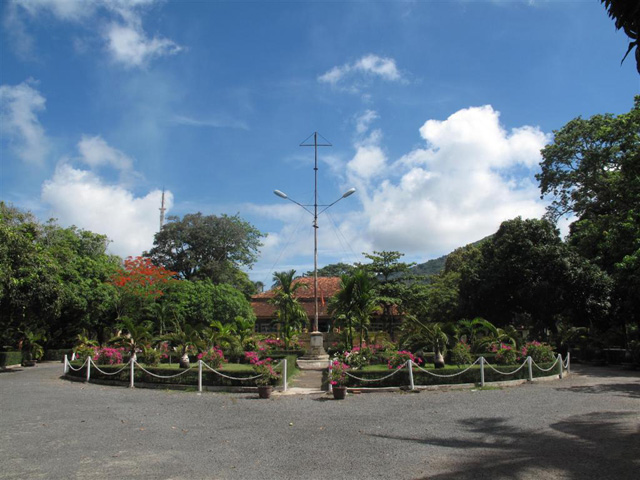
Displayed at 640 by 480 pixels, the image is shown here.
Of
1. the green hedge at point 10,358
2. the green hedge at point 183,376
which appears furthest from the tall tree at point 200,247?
the green hedge at point 183,376

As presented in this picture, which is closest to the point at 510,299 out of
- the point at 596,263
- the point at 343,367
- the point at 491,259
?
the point at 491,259

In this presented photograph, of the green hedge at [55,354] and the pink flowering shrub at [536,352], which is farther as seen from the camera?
the green hedge at [55,354]

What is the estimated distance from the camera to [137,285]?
2803cm

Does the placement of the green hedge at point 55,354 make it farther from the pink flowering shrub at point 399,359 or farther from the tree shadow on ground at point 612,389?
the tree shadow on ground at point 612,389

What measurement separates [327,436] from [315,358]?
1436cm

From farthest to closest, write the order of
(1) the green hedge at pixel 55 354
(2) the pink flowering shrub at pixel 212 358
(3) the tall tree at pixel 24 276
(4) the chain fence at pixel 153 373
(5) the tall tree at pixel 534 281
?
(1) the green hedge at pixel 55 354 → (5) the tall tree at pixel 534 281 → (3) the tall tree at pixel 24 276 → (2) the pink flowering shrub at pixel 212 358 → (4) the chain fence at pixel 153 373

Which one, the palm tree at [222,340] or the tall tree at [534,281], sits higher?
the tall tree at [534,281]

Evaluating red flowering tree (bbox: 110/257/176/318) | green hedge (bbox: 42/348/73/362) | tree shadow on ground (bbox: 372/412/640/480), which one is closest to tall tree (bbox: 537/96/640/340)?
tree shadow on ground (bbox: 372/412/640/480)

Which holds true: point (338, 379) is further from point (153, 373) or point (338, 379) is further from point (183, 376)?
point (153, 373)

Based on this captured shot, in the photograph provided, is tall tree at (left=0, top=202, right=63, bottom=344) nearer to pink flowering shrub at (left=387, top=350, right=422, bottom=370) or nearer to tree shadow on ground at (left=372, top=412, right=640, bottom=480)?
pink flowering shrub at (left=387, top=350, right=422, bottom=370)

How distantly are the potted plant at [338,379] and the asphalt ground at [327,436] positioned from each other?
253mm

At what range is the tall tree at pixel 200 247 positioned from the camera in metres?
40.3

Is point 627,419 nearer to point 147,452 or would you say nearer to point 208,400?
point 147,452

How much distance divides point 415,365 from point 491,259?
1552 centimetres
